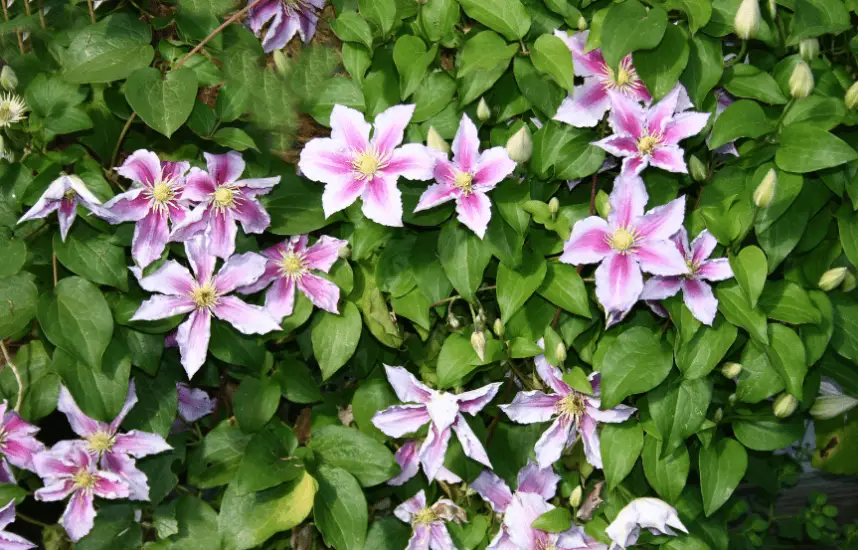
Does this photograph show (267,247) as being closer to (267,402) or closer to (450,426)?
(267,402)

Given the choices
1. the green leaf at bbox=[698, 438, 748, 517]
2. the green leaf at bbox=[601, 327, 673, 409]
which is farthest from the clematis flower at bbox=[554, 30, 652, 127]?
the green leaf at bbox=[698, 438, 748, 517]

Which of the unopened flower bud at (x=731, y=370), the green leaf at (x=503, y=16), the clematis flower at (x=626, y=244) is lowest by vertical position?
the unopened flower bud at (x=731, y=370)

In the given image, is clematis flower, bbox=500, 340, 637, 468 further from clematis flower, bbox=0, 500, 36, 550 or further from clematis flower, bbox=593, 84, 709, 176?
clematis flower, bbox=0, 500, 36, 550

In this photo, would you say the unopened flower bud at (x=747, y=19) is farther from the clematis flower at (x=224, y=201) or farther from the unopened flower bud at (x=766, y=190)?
the clematis flower at (x=224, y=201)

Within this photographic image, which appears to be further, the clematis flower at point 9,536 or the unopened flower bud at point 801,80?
the clematis flower at point 9,536

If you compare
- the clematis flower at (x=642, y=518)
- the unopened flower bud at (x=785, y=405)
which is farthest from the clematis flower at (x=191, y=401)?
the unopened flower bud at (x=785, y=405)

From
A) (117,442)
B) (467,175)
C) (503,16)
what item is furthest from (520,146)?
(117,442)

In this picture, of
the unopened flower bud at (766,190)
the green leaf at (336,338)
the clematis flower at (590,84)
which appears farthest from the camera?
the green leaf at (336,338)
